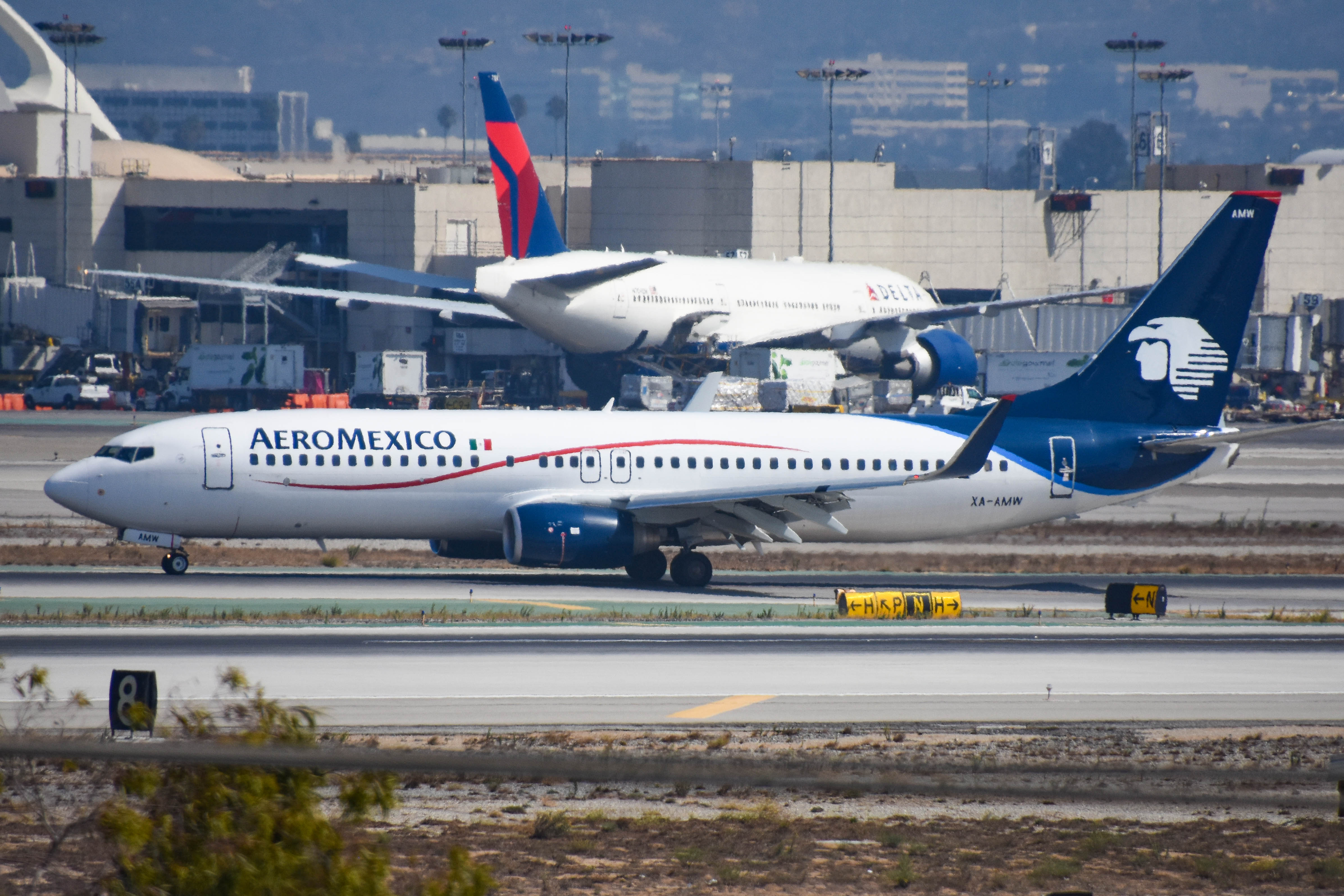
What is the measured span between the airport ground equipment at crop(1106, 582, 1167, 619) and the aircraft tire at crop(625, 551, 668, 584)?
35.8 ft

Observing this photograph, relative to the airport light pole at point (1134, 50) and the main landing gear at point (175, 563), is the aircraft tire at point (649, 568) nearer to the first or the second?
the main landing gear at point (175, 563)

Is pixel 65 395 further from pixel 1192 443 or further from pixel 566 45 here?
pixel 1192 443

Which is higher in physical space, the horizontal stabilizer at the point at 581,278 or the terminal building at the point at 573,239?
the terminal building at the point at 573,239

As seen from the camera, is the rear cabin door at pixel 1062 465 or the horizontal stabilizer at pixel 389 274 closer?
the rear cabin door at pixel 1062 465

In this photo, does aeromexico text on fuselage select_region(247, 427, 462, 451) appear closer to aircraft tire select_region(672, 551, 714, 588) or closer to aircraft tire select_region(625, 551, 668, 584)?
aircraft tire select_region(625, 551, 668, 584)

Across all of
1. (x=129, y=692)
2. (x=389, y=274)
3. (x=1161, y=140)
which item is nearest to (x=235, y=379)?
(x=389, y=274)

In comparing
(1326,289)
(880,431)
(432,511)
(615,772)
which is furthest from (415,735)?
(1326,289)

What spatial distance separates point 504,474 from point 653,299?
48229 millimetres

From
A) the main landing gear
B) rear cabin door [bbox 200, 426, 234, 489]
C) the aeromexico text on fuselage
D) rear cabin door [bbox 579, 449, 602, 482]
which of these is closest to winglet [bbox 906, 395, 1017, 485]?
rear cabin door [bbox 579, 449, 602, 482]

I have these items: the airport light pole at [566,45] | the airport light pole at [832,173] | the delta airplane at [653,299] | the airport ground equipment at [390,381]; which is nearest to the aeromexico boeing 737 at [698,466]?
the delta airplane at [653,299]

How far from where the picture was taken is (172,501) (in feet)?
114

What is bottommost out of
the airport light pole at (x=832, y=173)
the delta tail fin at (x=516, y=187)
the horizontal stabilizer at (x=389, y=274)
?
the horizontal stabilizer at (x=389, y=274)

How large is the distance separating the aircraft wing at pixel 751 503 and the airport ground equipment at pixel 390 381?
57035 millimetres

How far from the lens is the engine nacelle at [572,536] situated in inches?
1388
